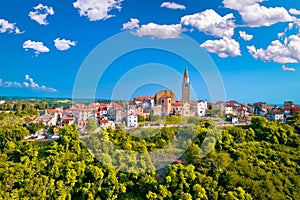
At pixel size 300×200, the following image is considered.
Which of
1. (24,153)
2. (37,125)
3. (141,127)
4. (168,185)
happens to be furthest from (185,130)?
(37,125)

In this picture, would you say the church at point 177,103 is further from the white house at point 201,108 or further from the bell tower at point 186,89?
the white house at point 201,108

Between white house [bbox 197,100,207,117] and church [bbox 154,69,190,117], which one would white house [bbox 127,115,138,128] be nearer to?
church [bbox 154,69,190,117]

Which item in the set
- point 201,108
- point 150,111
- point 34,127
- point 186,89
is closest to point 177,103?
point 186,89

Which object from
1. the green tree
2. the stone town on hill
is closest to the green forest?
the green tree

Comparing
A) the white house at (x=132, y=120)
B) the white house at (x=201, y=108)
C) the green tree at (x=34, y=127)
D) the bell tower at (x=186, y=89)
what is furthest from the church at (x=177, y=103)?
the green tree at (x=34, y=127)

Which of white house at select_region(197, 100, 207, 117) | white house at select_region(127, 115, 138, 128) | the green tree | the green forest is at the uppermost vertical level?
white house at select_region(197, 100, 207, 117)

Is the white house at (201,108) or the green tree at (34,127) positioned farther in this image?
the white house at (201,108)

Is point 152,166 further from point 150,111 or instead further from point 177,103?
point 177,103

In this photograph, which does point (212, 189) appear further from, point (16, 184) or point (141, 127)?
point (16, 184)
